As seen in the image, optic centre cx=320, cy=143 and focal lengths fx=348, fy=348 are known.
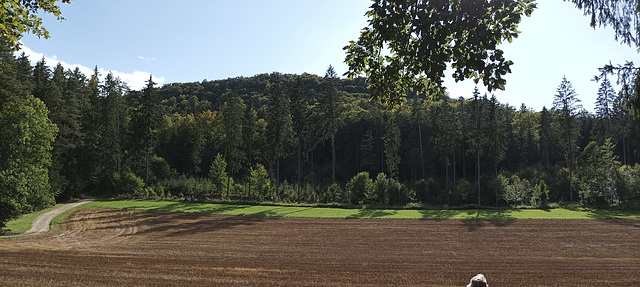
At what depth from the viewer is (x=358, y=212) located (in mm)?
35500

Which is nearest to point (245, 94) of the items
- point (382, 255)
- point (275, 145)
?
point (275, 145)

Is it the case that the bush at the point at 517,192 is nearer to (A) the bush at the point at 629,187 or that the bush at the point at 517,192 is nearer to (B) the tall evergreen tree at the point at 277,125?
(A) the bush at the point at 629,187

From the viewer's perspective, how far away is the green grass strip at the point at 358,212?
107ft

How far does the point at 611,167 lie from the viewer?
133ft

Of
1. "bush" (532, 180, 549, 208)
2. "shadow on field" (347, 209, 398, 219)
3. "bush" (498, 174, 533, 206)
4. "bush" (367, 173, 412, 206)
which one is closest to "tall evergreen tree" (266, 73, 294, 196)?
"bush" (367, 173, 412, 206)

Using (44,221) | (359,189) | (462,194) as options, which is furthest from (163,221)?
(462,194)

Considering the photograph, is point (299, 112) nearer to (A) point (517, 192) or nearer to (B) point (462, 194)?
(B) point (462, 194)

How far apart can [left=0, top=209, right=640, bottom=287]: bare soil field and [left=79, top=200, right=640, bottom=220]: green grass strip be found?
3150 millimetres

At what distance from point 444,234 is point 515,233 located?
4.96 meters

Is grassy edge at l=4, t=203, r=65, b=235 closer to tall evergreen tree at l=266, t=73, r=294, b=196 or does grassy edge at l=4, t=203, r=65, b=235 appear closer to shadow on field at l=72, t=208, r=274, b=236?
shadow on field at l=72, t=208, r=274, b=236

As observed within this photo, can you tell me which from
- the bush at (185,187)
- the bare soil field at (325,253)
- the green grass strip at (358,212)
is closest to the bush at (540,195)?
the green grass strip at (358,212)

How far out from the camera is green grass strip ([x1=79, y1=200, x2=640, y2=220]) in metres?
32.5

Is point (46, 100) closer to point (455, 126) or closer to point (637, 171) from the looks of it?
point (455, 126)

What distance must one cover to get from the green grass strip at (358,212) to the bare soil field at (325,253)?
3150mm
